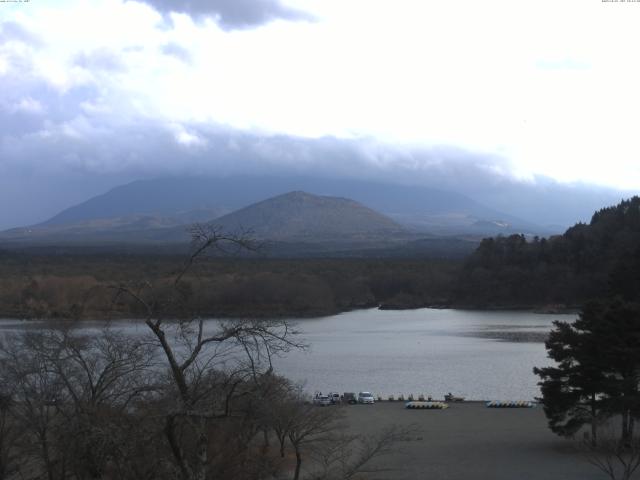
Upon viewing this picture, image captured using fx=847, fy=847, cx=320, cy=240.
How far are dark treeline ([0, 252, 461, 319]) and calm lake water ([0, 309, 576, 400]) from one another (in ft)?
20.6

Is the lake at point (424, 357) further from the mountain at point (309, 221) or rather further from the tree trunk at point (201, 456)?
the mountain at point (309, 221)

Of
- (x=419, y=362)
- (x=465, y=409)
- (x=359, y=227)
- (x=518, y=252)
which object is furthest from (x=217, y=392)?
(x=359, y=227)

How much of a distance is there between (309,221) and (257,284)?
125 m

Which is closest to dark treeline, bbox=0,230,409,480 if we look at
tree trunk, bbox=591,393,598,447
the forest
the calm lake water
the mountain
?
tree trunk, bbox=591,393,598,447

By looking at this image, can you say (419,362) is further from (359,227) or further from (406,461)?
(359,227)

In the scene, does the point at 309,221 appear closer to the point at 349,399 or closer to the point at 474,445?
the point at 349,399

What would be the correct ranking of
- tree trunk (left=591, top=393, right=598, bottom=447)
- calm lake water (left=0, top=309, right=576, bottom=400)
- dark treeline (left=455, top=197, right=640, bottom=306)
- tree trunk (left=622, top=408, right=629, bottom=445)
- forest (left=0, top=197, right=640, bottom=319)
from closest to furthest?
tree trunk (left=622, top=408, right=629, bottom=445), tree trunk (left=591, top=393, right=598, bottom=447), calm lake water (left=0, top=309, right=576, bottom=400), forest (left=0, top=197, right=640, bottom=319), dark treeline (left=455, top=197, right=640, bottom=306)

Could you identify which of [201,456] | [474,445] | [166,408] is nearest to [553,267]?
[474,445]

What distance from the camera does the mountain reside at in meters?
169

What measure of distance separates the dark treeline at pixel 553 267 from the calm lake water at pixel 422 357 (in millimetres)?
9824

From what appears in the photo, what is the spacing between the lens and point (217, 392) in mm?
5824

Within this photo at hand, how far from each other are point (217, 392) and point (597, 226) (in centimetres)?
6725

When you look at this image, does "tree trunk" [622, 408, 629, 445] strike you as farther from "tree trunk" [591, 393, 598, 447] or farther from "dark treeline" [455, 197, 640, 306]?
"dark treeline" [455, 197, 640, 306]

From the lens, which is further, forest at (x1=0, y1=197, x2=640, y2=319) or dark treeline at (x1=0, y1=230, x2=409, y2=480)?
forest at (x1=0, y1=197, x2=640, y2=319)
